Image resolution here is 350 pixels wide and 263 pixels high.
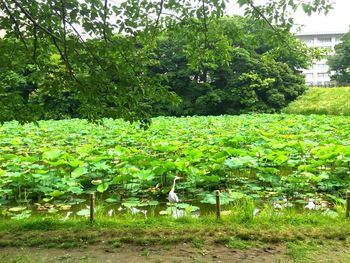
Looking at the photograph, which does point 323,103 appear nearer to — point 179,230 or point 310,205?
point 310,205

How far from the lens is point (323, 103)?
20484mm

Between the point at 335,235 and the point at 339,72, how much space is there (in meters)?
35.1

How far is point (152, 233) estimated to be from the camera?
119 inches

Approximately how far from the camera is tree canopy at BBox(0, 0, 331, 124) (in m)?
2.75

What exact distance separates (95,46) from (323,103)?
20106 millimetres

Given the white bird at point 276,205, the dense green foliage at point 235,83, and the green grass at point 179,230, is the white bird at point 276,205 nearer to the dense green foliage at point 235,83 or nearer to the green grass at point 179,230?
the green grass at point 179,230

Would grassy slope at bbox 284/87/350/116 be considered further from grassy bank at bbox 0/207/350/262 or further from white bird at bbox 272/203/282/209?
grassy bank at bbox 0/207/350/262

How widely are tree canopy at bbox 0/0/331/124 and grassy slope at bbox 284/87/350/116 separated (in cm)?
1615

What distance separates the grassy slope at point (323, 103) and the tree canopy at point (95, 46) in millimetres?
16149

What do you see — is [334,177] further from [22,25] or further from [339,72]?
[339,72]

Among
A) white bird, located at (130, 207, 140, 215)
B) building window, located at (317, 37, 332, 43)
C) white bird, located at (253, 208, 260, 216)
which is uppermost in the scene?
building window, located at (317, 37, 332, 43)

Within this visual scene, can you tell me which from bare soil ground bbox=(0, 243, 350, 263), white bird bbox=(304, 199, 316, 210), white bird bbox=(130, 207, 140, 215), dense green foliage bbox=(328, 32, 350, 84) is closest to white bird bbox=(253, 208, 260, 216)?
white bird bbox=(304, 199, 316, 210)

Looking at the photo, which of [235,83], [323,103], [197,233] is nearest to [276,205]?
[197,233]

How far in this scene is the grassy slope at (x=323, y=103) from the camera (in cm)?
1839
